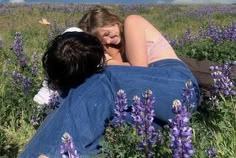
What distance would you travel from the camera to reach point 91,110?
362 centimetres

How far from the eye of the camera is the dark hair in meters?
3.87

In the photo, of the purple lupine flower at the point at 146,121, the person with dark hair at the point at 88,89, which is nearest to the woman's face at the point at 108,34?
the person with dark hair at the point at 88,89

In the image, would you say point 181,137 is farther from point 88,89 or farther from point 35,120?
point 35,120

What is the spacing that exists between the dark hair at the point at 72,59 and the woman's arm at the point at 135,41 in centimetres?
41

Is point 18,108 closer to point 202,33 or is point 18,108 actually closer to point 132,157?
point 132,157

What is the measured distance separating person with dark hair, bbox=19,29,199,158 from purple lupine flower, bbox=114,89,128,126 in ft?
0.78

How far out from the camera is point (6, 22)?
17.7 metres

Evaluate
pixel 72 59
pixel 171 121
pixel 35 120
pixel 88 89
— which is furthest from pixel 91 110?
pixel 35 120

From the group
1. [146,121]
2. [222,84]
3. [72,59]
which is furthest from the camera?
[222,84]

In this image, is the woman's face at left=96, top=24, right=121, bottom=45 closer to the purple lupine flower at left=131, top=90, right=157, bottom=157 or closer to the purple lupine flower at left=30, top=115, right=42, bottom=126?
the purple lupine flower at left=30, top=115, right=42, bottom=126

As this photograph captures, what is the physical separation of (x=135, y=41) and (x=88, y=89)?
34.4 inches

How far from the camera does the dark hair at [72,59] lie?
3871 millimetres

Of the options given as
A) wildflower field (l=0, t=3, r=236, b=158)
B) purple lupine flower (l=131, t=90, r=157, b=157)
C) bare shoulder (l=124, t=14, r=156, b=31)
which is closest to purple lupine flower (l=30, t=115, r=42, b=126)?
wildflower field (l=0, t=3, r=236, b=158)

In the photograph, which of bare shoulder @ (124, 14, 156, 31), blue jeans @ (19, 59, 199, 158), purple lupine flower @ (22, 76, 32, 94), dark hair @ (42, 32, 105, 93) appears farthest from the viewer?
purple lupine flower @ (22, 76, 32, 94)
